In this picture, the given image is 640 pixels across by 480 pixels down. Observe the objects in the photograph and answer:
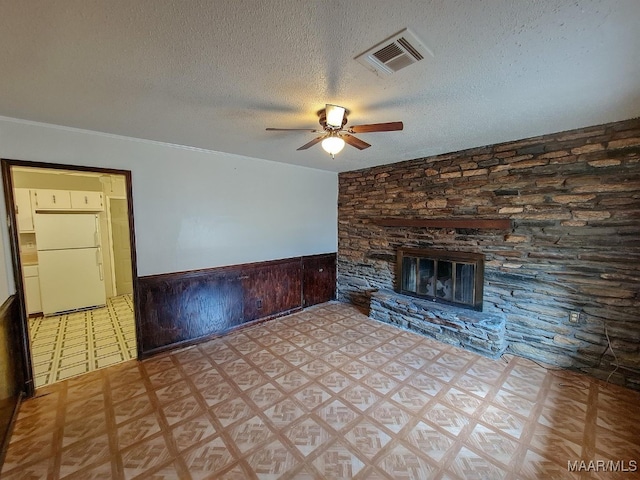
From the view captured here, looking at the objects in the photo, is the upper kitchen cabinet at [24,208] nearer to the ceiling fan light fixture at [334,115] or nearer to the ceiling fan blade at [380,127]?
the ceiling fan light fixture at [334,115]

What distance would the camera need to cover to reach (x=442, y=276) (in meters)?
3.64

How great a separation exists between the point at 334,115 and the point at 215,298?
107 inches

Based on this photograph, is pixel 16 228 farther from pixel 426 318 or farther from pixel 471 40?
pixel 426 318

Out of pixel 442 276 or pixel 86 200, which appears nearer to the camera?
pixel 442 276

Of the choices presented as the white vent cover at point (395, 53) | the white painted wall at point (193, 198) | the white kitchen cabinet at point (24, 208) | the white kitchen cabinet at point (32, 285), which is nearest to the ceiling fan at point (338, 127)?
the white vent cover at point (395, 53)

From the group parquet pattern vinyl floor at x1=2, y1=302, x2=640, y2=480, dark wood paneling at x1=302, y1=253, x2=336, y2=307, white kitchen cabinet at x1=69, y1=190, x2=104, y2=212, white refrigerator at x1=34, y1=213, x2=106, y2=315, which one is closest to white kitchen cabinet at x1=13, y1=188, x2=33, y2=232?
white refrigerator at x1=34, y1=213, x2=106, y2=315

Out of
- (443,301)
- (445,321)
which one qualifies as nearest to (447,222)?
(443,301)

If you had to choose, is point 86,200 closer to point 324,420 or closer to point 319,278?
point 319,278

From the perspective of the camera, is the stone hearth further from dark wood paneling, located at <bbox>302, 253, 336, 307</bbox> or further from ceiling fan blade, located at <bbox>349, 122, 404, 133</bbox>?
ceiling fan blade, located at <bbox>349, 122, 404, 133</bbox>

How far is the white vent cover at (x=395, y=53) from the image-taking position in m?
1.29

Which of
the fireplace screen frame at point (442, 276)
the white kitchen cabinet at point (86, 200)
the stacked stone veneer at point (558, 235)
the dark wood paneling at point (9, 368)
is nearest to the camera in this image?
the dark wood paneling at point (9, 368)

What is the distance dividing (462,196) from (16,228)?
183 inches

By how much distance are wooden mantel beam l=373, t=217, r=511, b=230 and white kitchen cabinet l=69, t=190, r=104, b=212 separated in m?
4.78

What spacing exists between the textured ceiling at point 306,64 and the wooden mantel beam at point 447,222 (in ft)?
3.27
